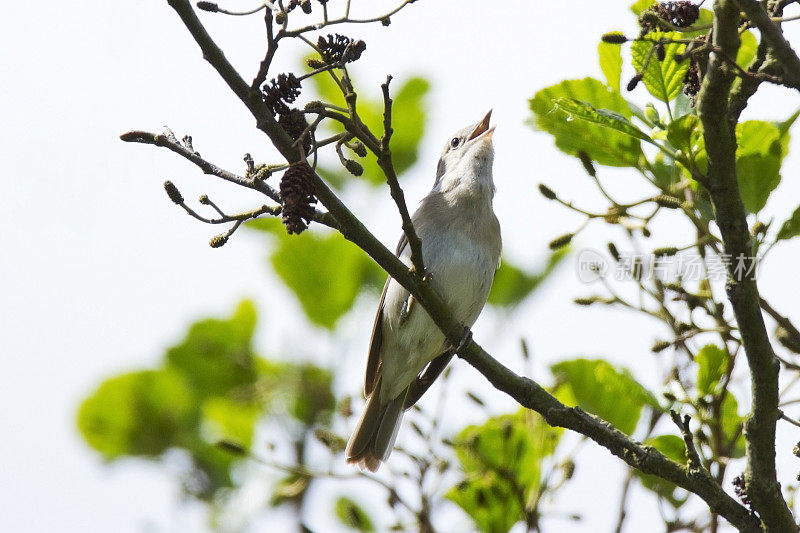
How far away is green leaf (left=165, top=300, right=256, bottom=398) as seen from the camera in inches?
234

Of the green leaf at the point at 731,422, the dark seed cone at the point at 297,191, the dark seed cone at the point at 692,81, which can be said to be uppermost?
the dark seed cone at the point at 692,81

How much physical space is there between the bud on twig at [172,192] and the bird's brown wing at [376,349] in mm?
2666

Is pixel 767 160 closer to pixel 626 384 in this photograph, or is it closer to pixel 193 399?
pixel 626 384

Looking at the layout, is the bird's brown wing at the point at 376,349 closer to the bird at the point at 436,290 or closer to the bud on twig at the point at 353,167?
the bird at the point at 436,290

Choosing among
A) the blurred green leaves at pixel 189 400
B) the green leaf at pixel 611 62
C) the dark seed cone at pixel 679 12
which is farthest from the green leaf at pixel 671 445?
the blurred green leaves at pixel 189 400

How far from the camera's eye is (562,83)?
335 centimetres

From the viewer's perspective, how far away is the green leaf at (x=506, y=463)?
4.25m

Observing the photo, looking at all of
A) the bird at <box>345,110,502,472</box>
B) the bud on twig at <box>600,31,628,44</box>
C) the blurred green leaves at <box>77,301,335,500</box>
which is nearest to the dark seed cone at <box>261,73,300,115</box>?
the bud on twig at <box>600,31,628,44</box>

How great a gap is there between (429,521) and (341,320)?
5.91 ft

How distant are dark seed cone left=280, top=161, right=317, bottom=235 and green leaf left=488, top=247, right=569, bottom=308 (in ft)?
10.7

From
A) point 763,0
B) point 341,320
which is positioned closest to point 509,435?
point 341,320

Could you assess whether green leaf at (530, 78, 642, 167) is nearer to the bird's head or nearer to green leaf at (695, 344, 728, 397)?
green leaf at (695, 344, 728, 397)

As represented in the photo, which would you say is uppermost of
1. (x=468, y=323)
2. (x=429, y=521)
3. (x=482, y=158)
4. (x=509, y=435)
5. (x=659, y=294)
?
(x=482, y=158)

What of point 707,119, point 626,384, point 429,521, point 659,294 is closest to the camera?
point 707,119
